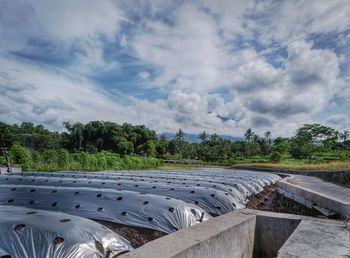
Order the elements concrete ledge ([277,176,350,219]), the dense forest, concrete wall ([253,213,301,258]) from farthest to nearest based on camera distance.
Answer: the dense forest, concrete ledge ([277,176,350,219]), concrete wall ([253,213,301,258])

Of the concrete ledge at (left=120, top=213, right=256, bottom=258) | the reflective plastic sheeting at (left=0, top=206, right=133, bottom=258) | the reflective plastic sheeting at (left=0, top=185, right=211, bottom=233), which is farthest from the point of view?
the reflective plastic sheeting at (left=0, top=185, right=211, bottom=233)

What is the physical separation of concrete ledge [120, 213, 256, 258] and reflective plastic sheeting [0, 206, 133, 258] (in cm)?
86

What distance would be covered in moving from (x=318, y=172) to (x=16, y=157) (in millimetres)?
22369

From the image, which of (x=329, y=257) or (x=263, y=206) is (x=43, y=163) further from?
(x=329, y=257)

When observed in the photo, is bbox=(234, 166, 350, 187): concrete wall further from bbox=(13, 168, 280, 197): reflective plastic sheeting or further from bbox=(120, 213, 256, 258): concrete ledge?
bbox=(120, 213, 256, 258): concrete ledge

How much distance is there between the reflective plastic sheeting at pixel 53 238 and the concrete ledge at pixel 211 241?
858mm

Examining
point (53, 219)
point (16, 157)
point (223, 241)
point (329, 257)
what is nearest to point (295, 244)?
point (329, 257)

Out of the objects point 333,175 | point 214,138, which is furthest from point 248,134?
point 333,175

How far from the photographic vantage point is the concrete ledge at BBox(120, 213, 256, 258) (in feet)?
8.96

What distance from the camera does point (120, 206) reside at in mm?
5855

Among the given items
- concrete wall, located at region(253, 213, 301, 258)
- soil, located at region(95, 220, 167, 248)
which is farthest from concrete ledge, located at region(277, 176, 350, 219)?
soil, located at region(95, 220, 167, 248)

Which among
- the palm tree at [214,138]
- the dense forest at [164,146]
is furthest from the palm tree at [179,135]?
the palm tree at [214,138]

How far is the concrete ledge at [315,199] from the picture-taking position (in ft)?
20.5

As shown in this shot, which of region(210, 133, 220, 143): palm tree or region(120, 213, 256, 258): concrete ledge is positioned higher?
region(210, 133, 220, 143): palm tree
